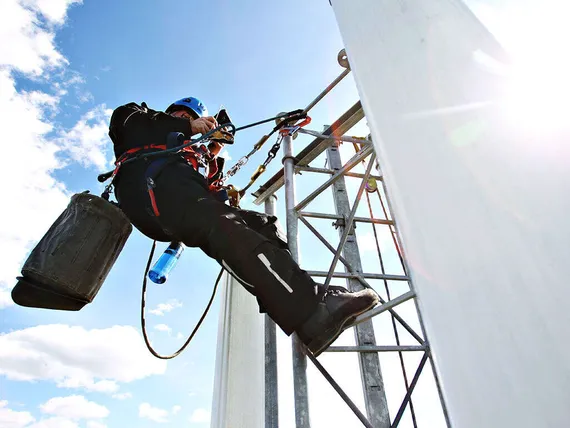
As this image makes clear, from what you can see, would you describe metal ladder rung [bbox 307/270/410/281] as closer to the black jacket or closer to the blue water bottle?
the blue water bottle

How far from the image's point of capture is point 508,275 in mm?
368

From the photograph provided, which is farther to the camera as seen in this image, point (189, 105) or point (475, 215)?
point (189, 105)

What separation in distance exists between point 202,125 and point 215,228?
1.04m

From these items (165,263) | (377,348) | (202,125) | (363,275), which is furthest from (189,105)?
(377,348)

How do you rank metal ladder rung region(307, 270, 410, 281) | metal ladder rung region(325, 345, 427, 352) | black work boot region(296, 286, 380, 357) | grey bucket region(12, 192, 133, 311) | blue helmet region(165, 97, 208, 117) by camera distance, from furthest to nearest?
blue helmet region(165, 97, 208, 117) < metal ladder rung region(307, 270, 410, 281) < metal ladder rung region(325, 345, 427, 352) < grey bucket region(12, 192, 133, 311) < black work boot region(296, 286, 380, 357)

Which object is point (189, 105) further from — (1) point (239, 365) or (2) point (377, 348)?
(2) point (377, 348)

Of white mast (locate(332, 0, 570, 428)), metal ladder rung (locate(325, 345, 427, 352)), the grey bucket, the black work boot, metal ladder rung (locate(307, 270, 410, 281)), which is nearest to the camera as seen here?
white mast (locate(332, 0, 570, 428))

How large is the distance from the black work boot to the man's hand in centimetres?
155

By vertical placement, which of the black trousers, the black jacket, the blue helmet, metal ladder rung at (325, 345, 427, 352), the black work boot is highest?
the blue helmet

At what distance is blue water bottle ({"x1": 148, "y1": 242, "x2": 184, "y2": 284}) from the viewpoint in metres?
2.37

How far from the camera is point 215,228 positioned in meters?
2.05

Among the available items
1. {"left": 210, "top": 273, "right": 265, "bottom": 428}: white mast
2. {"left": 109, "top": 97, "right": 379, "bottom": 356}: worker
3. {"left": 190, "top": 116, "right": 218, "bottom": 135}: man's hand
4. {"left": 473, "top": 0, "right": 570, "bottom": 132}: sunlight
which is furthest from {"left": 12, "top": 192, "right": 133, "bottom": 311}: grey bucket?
{"left": 473, "top": 0, "right": 570, "bottom": 132}: sunlight

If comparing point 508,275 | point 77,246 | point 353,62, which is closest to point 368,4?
point 353,62

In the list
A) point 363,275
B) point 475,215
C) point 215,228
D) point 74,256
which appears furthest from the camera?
point 363,275
